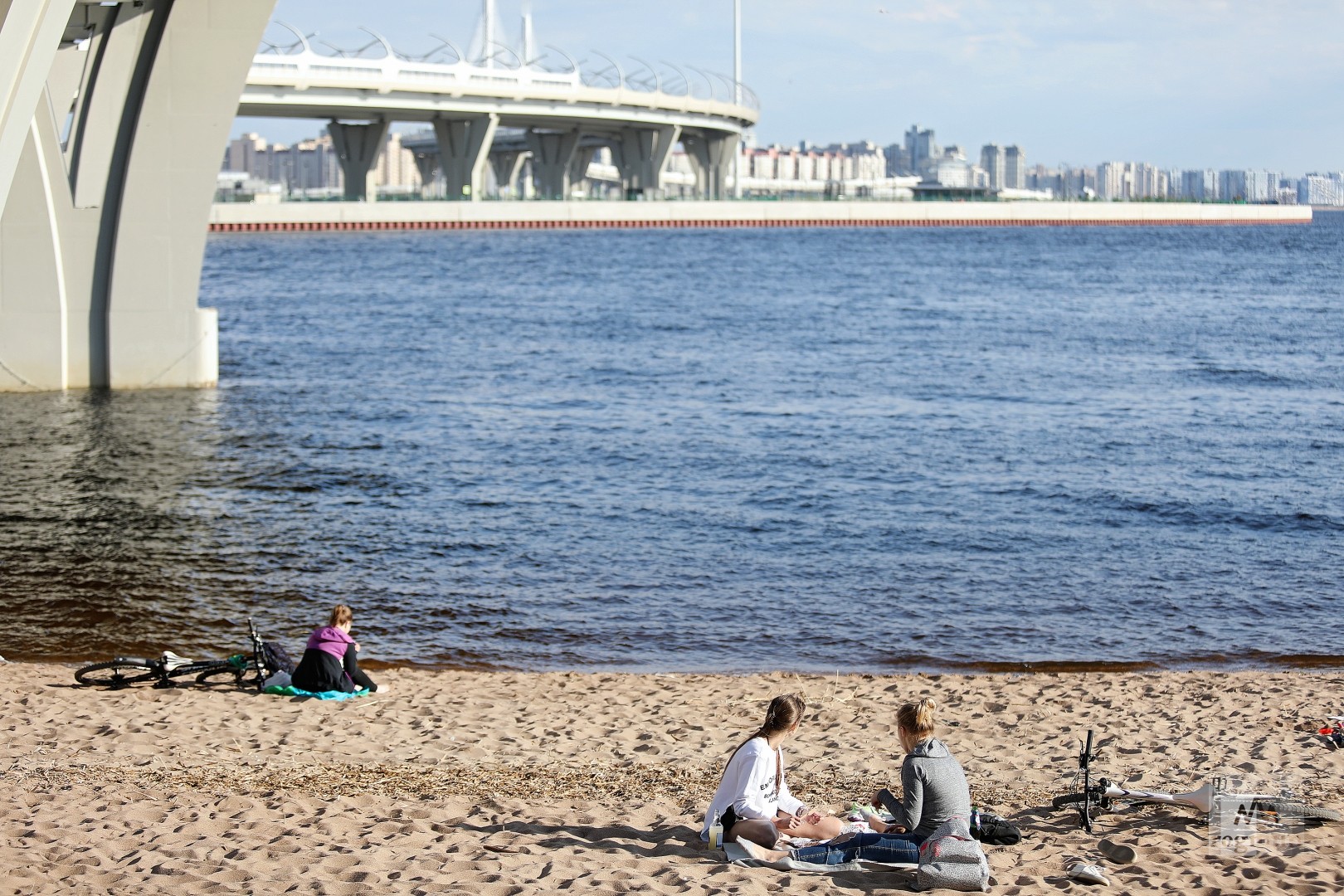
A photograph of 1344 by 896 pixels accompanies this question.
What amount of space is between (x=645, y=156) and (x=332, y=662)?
13038cm

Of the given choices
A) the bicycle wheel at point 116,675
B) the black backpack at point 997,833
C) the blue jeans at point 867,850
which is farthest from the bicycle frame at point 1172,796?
the bicycle wheel at point 116,675

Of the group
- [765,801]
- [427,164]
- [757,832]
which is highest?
[427,164]

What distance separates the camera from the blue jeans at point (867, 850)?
6.75 m

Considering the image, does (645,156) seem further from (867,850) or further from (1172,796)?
(867,850)

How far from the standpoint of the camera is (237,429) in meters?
23.8

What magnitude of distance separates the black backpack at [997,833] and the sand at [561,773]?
0.12 meters

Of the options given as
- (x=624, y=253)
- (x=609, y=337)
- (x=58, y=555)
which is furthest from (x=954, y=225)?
(x=58, y=555)

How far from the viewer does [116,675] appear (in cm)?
1045

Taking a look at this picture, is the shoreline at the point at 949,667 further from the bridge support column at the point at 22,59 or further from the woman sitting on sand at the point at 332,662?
the bridge support column at the point at 22,59

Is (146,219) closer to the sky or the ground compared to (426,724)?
closer to the sky

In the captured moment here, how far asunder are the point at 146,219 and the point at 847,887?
2190 cm

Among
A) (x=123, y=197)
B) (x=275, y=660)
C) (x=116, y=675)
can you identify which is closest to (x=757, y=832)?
(x=275, y=660)

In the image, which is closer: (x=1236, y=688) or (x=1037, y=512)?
(x=1236, y=688)

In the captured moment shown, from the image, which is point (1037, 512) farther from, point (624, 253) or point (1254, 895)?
point (624, 253)
